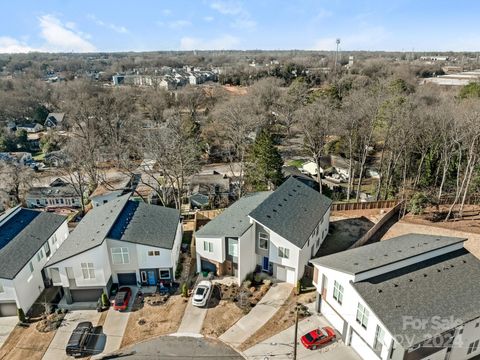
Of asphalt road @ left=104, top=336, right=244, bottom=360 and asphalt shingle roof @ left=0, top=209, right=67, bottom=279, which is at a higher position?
asphalt shingle roof @ left=0, top=209, right=67, bottom=279

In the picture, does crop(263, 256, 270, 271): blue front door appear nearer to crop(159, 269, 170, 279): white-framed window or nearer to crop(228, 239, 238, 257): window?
crop(228, 239, 238, 257): window

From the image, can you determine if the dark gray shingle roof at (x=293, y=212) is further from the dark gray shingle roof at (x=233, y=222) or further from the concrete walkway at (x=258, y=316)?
the concrete walkway at (x=258, y=316)

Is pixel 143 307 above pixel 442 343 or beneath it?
beneath

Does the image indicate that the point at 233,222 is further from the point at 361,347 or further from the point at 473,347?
the point at 473,347

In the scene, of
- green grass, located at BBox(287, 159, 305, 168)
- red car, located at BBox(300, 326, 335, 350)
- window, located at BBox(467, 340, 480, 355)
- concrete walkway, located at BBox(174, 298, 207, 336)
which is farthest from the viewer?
green grass, located at BBox(287, 159, 305, 168)

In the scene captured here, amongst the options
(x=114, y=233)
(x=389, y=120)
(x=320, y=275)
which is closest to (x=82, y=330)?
(x=114, y=233)

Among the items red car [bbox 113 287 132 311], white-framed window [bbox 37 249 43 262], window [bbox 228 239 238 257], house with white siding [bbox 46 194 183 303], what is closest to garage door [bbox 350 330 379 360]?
window [bbox 228 239 238 257]

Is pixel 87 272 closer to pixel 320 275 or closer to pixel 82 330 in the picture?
pixel 82 330
